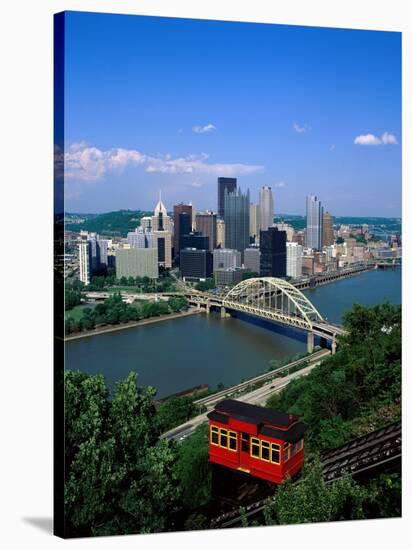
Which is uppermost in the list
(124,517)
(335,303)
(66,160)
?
(66,160)

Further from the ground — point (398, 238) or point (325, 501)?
point (398, 238)

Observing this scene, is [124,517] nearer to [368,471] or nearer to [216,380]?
[216,380]

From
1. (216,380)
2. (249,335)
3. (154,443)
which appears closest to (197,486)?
(154,443)

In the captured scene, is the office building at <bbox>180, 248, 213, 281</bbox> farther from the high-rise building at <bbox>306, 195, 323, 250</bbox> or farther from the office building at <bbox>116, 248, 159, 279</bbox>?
the high-rise building at <bbox>306, 195, 323, 250</bbox>

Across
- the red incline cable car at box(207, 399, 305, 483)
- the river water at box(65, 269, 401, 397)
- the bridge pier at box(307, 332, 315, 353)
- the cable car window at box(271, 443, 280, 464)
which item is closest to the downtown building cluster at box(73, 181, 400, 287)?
the river water at box(65, 269, 401, 397)

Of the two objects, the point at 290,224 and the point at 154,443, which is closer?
the point at 154,443

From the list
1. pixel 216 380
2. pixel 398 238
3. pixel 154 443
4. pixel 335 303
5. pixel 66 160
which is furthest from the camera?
pixel 335 303

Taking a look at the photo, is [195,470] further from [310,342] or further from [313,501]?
[310,342]

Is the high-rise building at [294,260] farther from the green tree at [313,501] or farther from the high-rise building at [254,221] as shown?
the green tree at [313,501]
